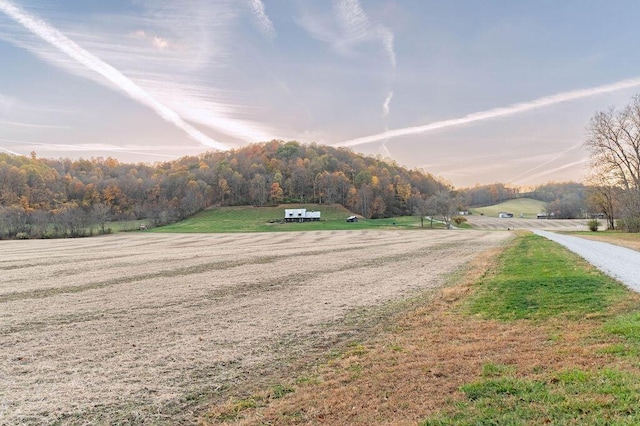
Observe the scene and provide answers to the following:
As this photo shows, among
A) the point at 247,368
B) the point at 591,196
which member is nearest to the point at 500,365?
the point at 247,368

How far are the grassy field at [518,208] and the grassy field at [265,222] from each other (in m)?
48.2

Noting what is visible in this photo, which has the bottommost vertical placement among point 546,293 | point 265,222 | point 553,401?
point 546,293

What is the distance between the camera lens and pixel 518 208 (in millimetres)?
153750

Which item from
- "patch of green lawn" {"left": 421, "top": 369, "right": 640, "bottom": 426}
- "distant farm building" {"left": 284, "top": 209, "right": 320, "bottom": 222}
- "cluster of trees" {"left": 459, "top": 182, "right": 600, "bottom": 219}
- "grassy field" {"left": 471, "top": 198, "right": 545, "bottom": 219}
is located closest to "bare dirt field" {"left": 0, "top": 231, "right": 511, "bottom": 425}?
"patch of green lawn" {"left": 421, "top": 369, "right": 640, "bottom": 426}

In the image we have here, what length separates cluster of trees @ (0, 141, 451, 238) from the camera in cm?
11462

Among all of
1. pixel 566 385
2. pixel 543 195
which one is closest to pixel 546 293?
pixel 566 385

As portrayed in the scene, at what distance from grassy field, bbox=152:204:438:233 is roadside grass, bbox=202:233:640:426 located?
76700mm

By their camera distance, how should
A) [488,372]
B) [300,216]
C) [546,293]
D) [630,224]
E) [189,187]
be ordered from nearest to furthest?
[488,372]
[546,293]
[630,224]
[300,216]
[189,187]

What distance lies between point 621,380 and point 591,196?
→ 261ft

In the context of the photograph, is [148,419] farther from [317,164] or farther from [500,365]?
[317,164]

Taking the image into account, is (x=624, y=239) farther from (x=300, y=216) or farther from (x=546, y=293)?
(x=300, y=216)

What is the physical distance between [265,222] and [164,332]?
9488 cm

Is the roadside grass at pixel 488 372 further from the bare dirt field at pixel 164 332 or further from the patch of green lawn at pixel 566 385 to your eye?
the bare dirt field at pixel 164 332

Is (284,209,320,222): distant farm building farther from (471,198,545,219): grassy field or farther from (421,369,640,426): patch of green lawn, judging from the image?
(421,369,640,426): patch of green lawn
